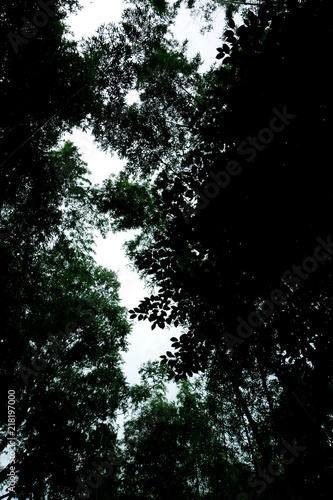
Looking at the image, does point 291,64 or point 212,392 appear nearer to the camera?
point 291,64

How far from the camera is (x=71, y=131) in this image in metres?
6.61

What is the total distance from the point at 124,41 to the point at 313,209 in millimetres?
6659

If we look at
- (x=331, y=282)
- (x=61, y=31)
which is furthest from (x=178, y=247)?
(x=61, y=31)

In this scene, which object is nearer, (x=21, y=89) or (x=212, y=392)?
(x=21, y=89)

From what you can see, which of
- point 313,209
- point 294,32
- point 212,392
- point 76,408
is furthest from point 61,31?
point 212,392

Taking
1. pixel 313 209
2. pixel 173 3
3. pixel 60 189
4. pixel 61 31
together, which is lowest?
pixel 313 209

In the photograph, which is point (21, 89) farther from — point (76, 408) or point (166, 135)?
point (76, 408)

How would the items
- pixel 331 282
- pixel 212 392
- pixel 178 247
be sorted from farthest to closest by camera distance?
1. pixel 212 392
2. pixel 178 247
3. pixel 331 282

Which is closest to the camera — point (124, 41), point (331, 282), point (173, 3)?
point (331, 282)

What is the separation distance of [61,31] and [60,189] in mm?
3348

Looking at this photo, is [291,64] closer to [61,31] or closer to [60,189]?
[61,31]

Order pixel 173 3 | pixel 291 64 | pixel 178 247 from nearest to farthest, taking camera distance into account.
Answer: pixel 291 64
pixel 178 247
pixel 173 3

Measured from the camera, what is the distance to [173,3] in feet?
22.8

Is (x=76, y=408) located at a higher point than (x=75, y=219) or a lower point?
lower
